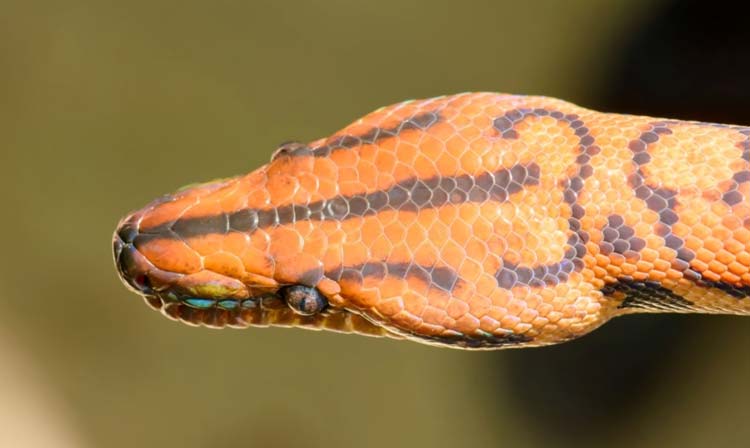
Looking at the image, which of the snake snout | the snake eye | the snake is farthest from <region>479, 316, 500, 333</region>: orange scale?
the snake snout

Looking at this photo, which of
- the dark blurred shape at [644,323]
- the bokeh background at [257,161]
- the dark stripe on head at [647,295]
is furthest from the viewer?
the dark blurred shape at [644,323]

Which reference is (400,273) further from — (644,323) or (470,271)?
(644,323)

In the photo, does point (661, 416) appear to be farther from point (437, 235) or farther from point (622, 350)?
Answer: point (437, 235)

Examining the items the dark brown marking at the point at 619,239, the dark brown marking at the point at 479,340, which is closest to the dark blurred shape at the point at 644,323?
the dark brown marking at the point at 619,239

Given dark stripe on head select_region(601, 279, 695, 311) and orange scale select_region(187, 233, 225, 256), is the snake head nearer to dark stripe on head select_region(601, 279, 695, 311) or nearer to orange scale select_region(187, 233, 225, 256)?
orange scale select_region(187, 233, 225, 256)

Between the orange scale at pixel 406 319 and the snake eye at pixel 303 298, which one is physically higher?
the snake eye at pixel 303 298

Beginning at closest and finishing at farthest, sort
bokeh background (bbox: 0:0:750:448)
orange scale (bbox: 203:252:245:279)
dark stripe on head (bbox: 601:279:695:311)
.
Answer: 1. orange scale (bbox: 203:252:245:279)
2. dark stripe on head (bbox: 601:279:695:311)
3. bokeh background (bbox: 0:0:750:448)

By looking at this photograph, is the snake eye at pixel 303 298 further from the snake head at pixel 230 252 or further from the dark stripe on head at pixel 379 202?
the dark stripe on head at pixel 379 202

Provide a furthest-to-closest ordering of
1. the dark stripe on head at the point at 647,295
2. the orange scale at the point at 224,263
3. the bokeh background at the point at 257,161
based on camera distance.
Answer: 1. the bokeh background at the point at 257,161
2. the dark stripe on head at the point at 647,295
3. the orange scale at the point at 224,263

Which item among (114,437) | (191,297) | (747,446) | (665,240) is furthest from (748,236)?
(114,437)
